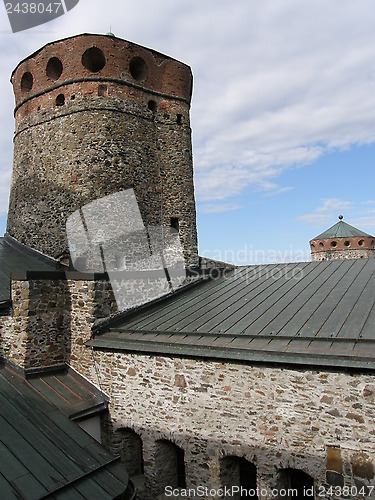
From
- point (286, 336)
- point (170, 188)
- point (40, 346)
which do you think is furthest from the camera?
point (170, 188)

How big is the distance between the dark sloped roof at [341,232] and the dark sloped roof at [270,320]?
16488 mm

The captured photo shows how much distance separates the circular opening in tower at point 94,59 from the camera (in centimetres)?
982

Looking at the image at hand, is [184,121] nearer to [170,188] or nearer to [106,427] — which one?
[170,188]

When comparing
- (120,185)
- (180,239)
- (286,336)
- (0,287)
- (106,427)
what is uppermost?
(120,185)

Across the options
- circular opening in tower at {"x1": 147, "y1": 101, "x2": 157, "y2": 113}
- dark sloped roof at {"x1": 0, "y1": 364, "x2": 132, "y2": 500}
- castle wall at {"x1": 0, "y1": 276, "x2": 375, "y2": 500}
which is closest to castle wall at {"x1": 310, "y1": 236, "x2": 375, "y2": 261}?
circular opening in tower at {"x1": 147, "y1": 101, "x2": 157, "y2": 113}

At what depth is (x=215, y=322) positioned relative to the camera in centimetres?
689

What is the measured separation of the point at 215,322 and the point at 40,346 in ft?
11.2

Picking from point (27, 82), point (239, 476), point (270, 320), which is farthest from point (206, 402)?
point (27, 82)

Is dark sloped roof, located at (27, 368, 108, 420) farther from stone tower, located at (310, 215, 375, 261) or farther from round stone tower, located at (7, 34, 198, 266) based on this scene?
stone tower, located at (310, 215, 375, 261)

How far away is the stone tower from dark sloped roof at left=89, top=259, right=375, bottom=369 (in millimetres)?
16282

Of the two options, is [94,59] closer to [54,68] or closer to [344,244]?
[54,68]

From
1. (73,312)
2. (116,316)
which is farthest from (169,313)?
(73,312)

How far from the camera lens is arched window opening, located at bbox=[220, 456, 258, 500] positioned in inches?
236

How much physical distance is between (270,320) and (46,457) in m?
3.87
